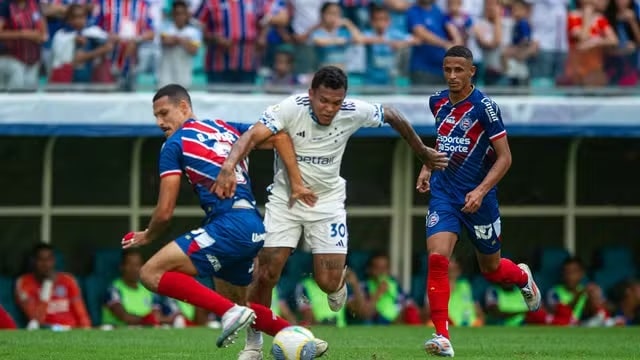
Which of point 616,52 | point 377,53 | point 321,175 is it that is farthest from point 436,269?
point 616,52

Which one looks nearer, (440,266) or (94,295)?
(440,266)

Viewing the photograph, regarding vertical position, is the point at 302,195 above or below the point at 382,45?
below

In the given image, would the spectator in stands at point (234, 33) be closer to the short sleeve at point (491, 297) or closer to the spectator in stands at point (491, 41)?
the spectator in stands at point (491, 41)

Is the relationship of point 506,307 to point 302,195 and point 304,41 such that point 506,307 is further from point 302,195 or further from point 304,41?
point 302,195

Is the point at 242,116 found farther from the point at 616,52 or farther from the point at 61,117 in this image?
the point at 616,52

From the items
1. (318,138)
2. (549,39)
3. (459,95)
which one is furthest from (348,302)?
(318,138)

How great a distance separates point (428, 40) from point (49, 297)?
537 cm

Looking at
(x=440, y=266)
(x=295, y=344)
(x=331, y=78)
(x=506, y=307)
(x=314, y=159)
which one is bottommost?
(x=506, y=307)

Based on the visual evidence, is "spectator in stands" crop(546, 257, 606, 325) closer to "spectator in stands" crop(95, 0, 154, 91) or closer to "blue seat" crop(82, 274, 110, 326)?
"blue seat" crop(82, 274, 110, 326)

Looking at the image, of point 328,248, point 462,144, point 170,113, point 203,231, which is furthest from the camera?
point 462,144

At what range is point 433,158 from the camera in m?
10.3

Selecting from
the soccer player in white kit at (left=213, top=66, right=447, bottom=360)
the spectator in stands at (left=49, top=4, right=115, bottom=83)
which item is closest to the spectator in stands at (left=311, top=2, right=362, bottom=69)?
the spectator in stands at (left=49, top=4, right=115, bottom=83)

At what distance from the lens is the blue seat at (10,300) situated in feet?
55.3

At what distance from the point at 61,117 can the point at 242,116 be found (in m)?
2.10
